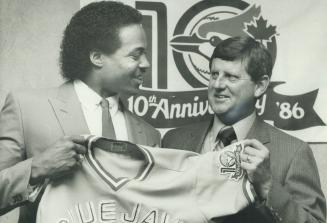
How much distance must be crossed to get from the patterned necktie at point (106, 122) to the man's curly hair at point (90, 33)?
9cm

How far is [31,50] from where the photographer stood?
5.54 ft

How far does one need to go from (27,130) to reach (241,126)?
546 millimetres

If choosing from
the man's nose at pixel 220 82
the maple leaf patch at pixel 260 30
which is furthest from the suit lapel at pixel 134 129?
the maple leaf patch at pixel 260 30

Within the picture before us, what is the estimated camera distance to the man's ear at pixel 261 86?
5.68 feet

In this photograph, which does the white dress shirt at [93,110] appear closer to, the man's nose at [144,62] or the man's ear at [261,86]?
the man's nose at [144,62]

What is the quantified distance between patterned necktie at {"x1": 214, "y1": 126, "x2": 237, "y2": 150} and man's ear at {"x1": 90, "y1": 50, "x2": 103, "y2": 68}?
1.17 ft

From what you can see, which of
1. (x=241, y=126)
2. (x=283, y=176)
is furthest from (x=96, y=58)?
(x=283, y=176)

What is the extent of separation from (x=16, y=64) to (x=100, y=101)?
0.79 ft

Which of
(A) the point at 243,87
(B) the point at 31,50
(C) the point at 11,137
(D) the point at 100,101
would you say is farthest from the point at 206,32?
(C) the point at 11,137

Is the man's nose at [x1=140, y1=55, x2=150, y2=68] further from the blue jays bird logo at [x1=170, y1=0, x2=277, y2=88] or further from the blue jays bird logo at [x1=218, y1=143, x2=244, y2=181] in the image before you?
the blue jays bird logo at [x1=218, y1=143, x2=244, y2=181]

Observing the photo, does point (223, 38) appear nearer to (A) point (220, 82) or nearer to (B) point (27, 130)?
(A) point (220, 82)

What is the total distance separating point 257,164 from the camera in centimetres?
151

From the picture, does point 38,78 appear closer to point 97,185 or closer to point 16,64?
point 16,64

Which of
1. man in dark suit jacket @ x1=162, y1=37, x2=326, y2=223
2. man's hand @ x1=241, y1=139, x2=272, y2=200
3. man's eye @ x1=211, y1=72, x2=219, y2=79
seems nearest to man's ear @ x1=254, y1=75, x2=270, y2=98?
man in dark suit jacket @ x1=162, y1=37, x2=326, y2=223
